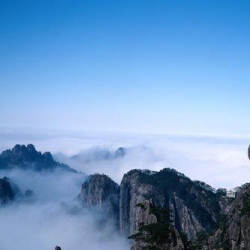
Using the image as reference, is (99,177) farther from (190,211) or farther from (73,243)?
(190,211)

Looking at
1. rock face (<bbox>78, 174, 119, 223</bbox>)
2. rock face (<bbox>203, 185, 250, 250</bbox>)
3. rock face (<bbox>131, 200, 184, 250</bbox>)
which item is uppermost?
rock face (<bbox>131, 200, 184, 250</bbox>)

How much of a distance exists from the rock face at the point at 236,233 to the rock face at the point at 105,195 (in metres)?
102

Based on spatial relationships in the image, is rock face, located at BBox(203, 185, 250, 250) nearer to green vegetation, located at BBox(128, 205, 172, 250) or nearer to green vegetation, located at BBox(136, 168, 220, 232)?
green vegetation, located at BBox(128, 205, 172, 250)

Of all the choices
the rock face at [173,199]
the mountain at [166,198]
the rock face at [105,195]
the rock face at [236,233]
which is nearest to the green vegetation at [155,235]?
the rock face at [236,233]

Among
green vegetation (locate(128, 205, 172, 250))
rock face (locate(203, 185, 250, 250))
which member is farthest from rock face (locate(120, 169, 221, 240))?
green vegetation (locate(128, 205, 172, 250))

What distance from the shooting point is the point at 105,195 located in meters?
173

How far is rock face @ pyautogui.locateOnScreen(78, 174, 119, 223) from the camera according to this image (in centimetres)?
16988

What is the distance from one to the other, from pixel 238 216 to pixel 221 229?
390 inches

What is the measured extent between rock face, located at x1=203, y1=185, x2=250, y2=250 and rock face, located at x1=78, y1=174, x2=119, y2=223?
102 m

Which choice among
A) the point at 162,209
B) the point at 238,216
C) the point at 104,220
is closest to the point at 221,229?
the point at 238,216

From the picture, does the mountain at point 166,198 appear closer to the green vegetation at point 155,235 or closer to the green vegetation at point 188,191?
the green vegetation at point 188,191

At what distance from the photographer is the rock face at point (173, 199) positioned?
433 ft

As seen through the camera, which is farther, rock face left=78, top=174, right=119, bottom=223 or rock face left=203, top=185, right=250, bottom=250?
rock face left=78, top=174, right=119, bottom=223

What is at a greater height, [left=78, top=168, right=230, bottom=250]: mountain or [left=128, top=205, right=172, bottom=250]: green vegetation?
[left=128, top=205, right=172, bottom=250]: green vegetation
